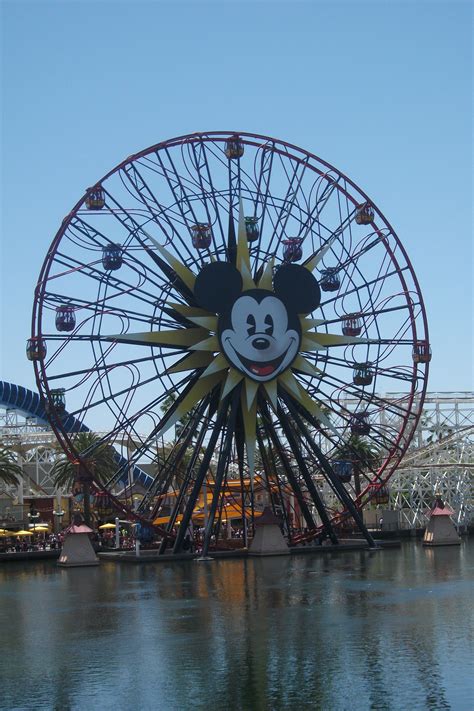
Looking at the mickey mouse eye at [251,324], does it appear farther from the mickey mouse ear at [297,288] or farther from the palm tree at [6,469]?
the palm tree at [6,469]

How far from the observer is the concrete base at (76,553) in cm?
5481

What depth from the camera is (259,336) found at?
171 ft

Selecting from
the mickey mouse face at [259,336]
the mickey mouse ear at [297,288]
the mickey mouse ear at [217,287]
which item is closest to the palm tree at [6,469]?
the mickey mouse face at [259,336]

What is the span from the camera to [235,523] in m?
84.2

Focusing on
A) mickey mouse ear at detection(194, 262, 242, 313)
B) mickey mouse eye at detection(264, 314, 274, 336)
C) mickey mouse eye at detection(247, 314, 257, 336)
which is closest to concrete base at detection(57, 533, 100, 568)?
mickey mouse eye at detection(247, 314, 257, 336)

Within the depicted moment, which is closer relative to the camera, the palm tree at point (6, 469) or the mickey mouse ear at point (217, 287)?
the mickey mouse ear at point (217, 287)

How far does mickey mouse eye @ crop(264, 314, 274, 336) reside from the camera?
52344 millimetres

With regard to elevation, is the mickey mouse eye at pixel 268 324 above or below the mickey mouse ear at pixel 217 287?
below

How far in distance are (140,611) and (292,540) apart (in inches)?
838

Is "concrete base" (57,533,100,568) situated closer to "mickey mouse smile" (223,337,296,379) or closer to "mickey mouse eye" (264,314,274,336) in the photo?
"mickey mouse smile" (223,337,296,379)

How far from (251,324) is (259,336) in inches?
25.8

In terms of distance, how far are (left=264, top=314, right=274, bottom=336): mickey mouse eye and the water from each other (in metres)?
10.8

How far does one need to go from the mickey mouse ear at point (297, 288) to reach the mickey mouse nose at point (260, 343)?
189 cm

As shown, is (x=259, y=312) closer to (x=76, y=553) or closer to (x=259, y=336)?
(x=259, y=336)
